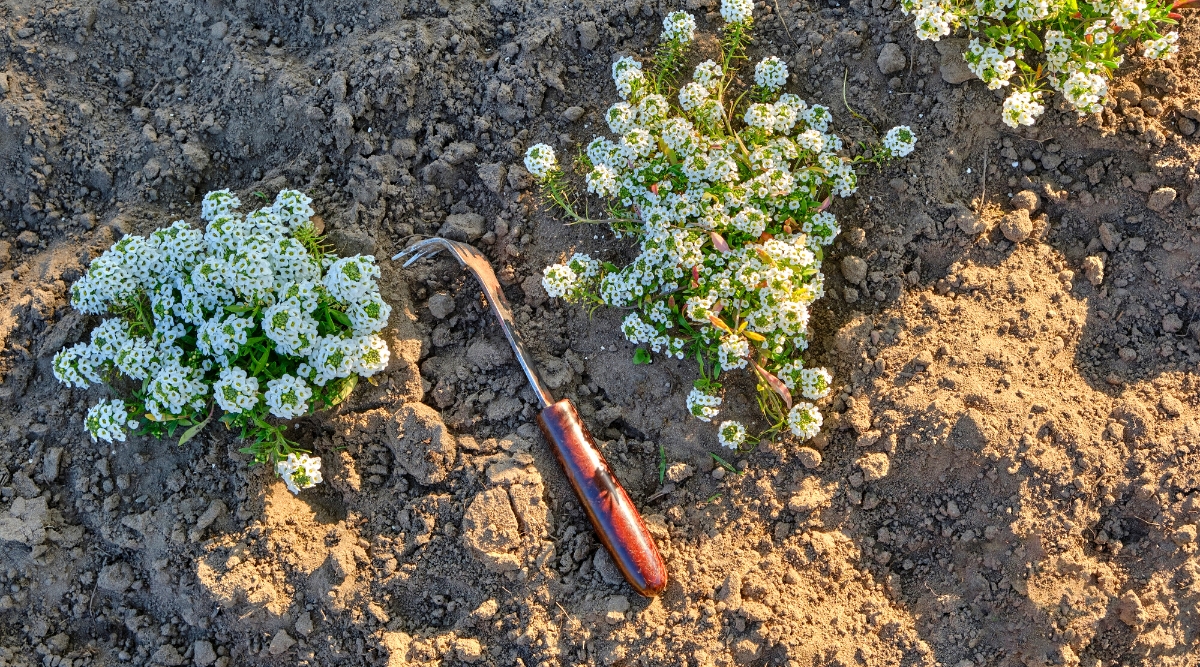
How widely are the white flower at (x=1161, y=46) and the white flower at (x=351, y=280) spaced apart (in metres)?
4.15

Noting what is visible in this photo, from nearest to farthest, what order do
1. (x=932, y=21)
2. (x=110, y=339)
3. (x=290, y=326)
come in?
(x=290, y=326) → (x=110, y=339) → (x=932, y=21)

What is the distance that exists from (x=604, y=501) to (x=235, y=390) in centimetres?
190

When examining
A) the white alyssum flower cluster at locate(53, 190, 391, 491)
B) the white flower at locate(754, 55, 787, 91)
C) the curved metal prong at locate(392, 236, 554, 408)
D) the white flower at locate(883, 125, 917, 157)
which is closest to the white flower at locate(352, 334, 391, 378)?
the white alyssum flower cluster at locate(53, 190, 391, 491)

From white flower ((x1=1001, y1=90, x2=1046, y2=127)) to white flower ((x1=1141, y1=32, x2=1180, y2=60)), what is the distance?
2.00 feet

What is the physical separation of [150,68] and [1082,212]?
5.65 meters

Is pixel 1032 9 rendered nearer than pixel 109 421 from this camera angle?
No

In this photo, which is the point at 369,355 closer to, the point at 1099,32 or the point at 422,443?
the point at 422,443

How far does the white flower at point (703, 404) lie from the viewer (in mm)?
4480

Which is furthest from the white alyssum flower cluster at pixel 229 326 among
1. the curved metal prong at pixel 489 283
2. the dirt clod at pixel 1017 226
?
the dirt clod at pixel 1017 226

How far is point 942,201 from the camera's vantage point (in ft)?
15.8

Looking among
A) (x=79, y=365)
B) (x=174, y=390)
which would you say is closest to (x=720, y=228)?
(x=174, y=390)

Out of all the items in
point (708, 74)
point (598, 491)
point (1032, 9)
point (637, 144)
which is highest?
point (1032, 9)

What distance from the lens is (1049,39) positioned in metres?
4.61

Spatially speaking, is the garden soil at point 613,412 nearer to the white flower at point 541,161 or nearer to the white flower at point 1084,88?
the white flower at point 1084,88
